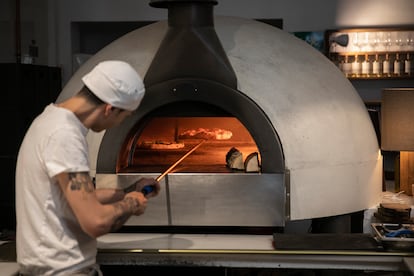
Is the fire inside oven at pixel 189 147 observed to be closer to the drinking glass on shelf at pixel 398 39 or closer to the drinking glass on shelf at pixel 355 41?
the drinking glass on shelf at pixel 355 41

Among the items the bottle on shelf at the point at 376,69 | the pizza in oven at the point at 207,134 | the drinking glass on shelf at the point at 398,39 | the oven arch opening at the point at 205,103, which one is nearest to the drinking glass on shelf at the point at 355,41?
the bottle on shelf at the point at 376,69

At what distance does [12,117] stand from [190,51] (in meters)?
2.47

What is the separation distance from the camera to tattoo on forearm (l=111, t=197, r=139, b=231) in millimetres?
2441

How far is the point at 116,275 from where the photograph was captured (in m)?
3.73

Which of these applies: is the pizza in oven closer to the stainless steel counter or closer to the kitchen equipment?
the stainless steel counter

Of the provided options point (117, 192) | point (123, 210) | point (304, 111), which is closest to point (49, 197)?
point (123, 210)

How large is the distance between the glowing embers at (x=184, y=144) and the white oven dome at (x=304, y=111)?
280 mm

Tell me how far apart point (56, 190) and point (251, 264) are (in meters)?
1.09

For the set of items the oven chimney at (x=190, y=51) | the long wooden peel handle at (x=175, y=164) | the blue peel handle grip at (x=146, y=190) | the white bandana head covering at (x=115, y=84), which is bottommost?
the blue peel handle grip at (x=146, y=190)

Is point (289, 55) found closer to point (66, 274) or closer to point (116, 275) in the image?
point (116, 275)

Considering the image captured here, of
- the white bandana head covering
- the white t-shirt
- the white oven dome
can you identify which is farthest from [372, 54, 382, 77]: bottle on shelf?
the white t-shirt

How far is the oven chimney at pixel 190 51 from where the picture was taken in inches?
136

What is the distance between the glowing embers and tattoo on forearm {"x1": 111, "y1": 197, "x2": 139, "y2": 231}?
3.17ft

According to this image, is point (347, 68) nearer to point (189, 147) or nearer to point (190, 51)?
point (189, 147)
